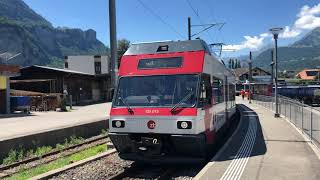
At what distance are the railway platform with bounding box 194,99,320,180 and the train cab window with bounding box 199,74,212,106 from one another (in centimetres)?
135

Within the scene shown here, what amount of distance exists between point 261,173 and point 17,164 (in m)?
7.18

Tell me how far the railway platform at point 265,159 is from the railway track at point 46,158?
5.31 meters

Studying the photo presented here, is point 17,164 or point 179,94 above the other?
point 179,94

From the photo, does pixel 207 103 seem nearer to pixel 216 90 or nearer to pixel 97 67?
pixel 216 90

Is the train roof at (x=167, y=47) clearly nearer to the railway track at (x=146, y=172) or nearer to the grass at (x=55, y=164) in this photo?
the railway track at (x=146, y=172)

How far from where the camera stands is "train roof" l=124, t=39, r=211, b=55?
459 inches

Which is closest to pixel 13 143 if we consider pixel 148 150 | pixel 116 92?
pixel 116 92

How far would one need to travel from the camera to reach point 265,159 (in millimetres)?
11141

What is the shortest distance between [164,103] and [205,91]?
43.2 inches

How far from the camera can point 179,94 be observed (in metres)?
11.0

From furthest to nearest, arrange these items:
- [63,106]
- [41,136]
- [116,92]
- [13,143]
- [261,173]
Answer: [63,106] → [41,136] → [13,143] → [116,92] → [261,173]

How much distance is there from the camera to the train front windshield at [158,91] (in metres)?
10.9

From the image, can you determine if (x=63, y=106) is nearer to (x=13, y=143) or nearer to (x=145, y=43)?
(x=13, y=143)

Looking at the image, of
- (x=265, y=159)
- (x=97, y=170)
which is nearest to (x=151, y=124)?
(x=97, y=170)
